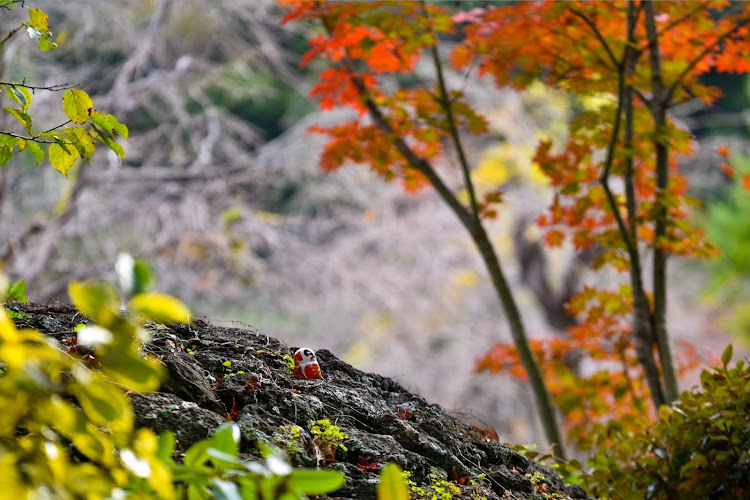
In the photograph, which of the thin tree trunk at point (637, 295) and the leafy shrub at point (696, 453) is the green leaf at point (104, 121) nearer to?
the leafy shrub at point (696, 453)

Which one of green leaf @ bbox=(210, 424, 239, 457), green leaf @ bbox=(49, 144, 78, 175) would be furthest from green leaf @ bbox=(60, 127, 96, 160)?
green leaf @ bbox=(210, 424, 239, 457)

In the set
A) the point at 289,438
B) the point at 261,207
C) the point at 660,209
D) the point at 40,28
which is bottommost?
the point at 289,438

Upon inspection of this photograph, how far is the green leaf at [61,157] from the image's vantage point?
1.28 metres

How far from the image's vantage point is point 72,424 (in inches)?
29.1

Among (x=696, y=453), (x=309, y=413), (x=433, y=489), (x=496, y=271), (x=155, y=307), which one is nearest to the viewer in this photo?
(x=155, y=307)

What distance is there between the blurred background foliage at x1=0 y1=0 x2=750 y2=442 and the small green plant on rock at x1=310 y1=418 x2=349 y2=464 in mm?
2792

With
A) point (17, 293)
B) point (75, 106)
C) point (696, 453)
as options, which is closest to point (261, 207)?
point (17, 293)

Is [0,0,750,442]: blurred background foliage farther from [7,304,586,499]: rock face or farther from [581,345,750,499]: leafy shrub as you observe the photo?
[7,304,586,499]: rock face

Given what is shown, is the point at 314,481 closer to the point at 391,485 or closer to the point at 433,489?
the point at 391,485

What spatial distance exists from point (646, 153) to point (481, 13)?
94cm

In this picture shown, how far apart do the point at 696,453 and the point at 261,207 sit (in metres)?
8.36

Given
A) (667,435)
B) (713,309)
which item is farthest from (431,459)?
(713,309)

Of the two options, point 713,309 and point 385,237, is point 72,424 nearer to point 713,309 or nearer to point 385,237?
point 385,237

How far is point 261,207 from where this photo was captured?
9.63 metres
